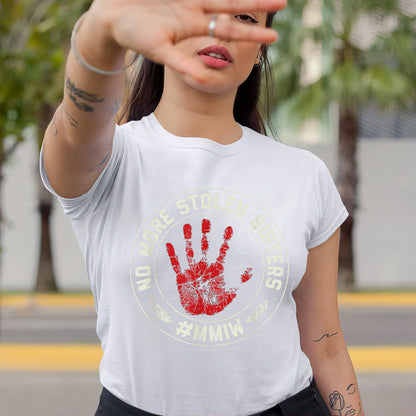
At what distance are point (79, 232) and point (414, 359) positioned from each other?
21.8 ft

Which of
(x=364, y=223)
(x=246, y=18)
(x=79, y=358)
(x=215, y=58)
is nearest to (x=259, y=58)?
(x=246, y=18)

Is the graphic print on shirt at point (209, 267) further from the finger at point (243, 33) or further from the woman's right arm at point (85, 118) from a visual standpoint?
the finger at point (243, 33)

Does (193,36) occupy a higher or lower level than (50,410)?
higher

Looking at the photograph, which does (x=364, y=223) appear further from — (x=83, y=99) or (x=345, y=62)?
(x=83, y=99)

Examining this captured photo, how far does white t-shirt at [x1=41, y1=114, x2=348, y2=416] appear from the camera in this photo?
4.66 ft

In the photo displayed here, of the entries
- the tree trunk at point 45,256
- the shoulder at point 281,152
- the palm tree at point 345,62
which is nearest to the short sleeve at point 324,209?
the shoulder at point 281,152

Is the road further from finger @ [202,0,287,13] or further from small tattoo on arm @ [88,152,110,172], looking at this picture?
finger @ [202,0,287,13]

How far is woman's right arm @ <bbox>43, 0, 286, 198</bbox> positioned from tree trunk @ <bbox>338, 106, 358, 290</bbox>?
12049mm

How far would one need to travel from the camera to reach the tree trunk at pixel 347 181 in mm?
13164

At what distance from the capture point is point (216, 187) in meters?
1.47

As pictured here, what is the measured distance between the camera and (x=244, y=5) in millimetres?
1096

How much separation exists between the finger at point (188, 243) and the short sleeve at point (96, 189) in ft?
0.53

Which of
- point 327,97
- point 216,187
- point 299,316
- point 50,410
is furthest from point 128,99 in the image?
point 327,97

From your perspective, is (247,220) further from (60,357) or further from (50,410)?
(60,357)
